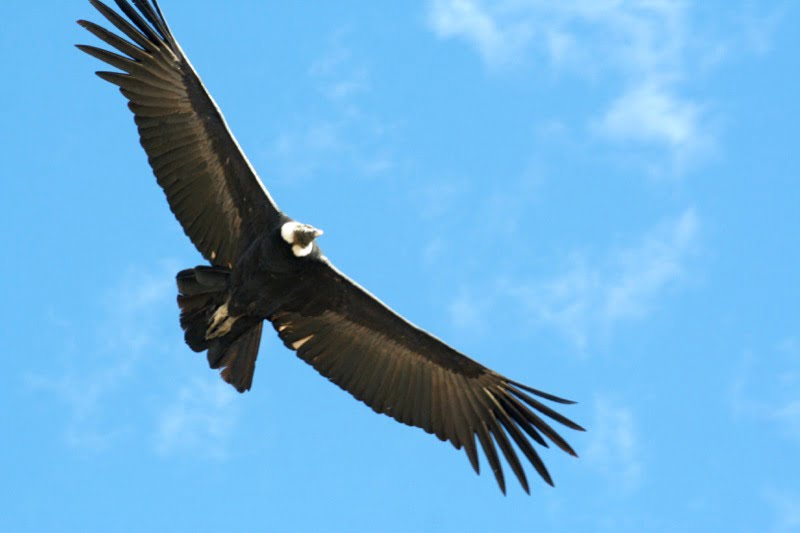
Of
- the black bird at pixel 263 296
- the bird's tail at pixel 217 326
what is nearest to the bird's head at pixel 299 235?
the black bird at pixel 263 296

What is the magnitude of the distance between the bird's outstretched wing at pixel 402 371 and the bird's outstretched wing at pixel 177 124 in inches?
53.3

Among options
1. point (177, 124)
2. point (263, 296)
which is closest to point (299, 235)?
point (263, 296)

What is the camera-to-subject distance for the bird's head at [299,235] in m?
18.4

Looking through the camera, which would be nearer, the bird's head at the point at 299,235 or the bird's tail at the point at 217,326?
the bird's head at the point at 299,235

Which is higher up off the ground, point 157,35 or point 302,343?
point 157,35

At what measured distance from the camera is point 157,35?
19.0 m

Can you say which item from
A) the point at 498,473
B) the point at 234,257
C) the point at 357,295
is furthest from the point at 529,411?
the point at 234,257

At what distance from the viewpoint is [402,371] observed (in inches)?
787

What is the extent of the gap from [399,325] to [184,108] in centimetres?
368

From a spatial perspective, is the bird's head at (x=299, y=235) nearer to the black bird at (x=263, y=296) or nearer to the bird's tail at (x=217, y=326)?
the black bird at (x=263, y=296)

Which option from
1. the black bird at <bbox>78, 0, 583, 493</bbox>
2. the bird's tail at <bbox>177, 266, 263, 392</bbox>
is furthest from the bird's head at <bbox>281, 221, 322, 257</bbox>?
the bird's tail at <bbox>177, 266, 263, 392</bbox>

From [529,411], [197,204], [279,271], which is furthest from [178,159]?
[529,411]

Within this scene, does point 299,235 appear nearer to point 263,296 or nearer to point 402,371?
point 263,296

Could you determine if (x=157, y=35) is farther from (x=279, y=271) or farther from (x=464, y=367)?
(x=464, y=367)
